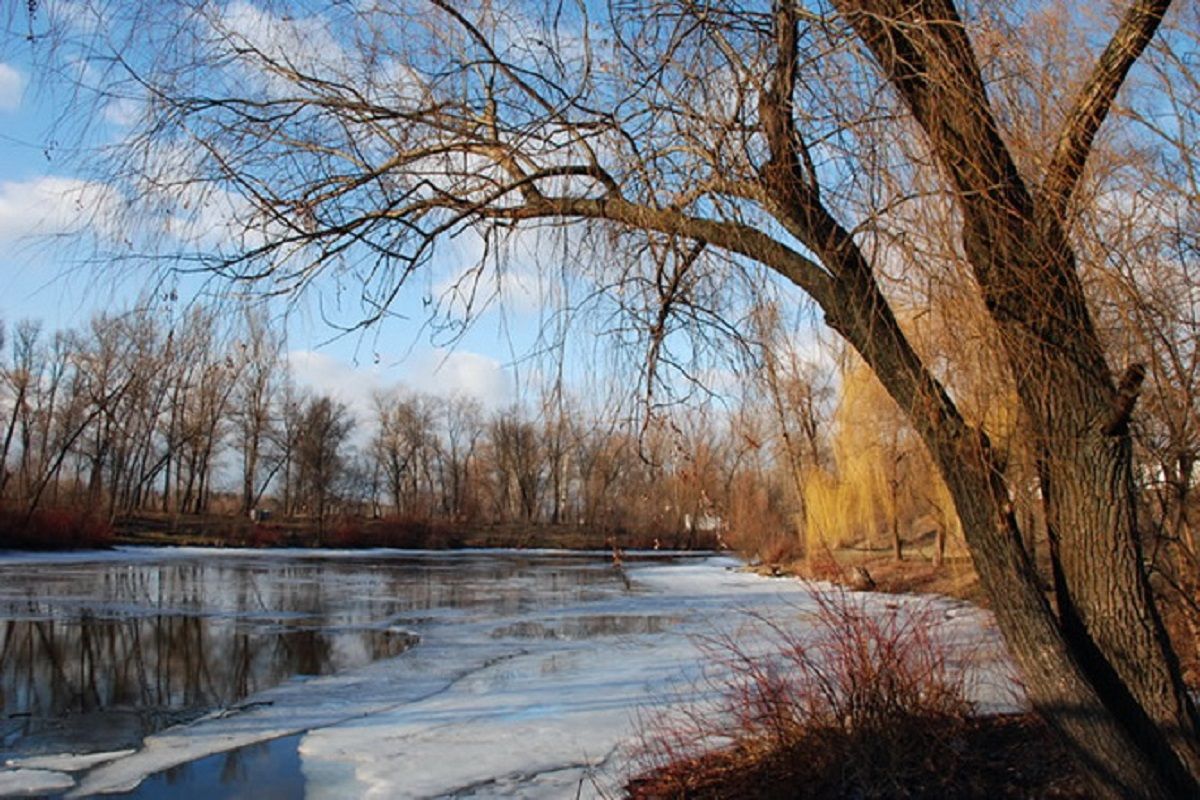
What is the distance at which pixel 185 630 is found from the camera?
42.7 feet

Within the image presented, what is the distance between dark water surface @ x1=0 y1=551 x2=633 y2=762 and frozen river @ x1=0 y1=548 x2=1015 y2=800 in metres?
0.04

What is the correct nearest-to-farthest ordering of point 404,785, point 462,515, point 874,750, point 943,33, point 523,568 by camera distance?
1. point 943,33
2. point 874,750
3. point 404,785
4. point 523,568
5. point 462,515

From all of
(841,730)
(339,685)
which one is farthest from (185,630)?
(841,730)

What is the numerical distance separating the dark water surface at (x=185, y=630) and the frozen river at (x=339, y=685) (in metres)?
0.04

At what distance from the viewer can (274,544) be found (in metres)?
43.0

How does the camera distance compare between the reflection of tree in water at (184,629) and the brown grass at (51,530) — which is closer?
the reflection of tree in water at (184,629)

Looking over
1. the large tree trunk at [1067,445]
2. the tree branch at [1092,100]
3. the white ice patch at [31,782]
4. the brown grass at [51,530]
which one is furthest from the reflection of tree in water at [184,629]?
the tree branch at [1092,100]

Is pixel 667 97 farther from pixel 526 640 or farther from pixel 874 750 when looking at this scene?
pixel 526 640

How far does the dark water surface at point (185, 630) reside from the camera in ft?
25.9

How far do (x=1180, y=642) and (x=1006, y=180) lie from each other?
5.29 metres

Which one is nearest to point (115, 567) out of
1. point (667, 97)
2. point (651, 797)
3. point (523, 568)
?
point (523, 568)

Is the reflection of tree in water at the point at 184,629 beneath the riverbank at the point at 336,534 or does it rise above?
beneath

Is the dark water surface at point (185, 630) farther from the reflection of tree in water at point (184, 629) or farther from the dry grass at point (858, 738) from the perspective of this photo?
the dry grass at point (858, 738)

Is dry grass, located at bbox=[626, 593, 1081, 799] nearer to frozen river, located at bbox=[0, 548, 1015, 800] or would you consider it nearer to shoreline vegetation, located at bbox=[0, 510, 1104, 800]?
shoreline vegetation, located at bbox=[0, 510, 1104, 800]
